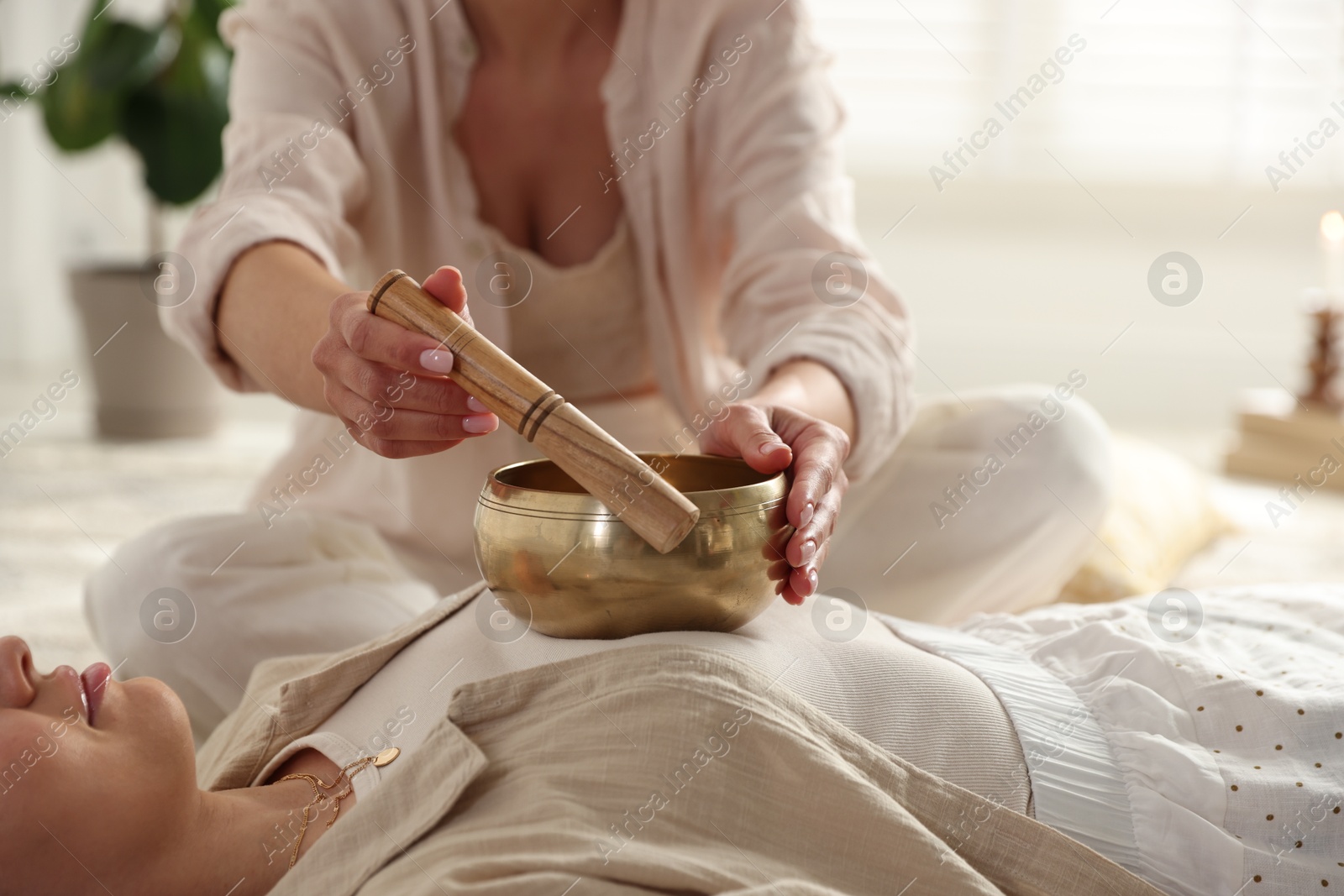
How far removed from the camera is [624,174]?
147 centimetres

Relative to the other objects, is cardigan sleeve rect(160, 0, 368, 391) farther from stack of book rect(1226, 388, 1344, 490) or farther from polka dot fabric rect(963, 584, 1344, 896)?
stack of book rect(1226, 388, 1344, 490)

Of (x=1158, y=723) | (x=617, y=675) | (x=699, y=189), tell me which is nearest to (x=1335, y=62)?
(x=699, y=189)

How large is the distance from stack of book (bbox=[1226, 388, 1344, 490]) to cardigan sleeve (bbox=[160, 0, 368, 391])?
2.12 meters

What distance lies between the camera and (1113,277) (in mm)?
3484

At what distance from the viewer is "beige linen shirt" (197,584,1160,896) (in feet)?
2.13

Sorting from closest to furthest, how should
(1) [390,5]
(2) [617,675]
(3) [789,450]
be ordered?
(2) [617,675], (3) [789,450], (1) [390,5]

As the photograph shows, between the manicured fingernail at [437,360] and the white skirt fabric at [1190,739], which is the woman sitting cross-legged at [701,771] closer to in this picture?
the white skirt fabric at [1190,739]

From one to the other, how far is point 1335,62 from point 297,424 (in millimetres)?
3132

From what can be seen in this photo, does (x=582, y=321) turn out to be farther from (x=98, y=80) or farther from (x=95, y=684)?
(x=98, y=80)

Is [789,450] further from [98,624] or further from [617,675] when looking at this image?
[98,624]

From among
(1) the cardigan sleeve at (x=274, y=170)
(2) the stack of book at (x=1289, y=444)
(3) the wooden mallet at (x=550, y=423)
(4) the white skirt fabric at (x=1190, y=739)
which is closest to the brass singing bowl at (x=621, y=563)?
(3) the wooden mallet at (x=550, y=423)

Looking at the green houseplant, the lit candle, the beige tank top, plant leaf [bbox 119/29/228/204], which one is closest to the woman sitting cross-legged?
the beige tank top

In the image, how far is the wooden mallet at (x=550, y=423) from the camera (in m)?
0.71

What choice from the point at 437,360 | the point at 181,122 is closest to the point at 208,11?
the point at 181,122
